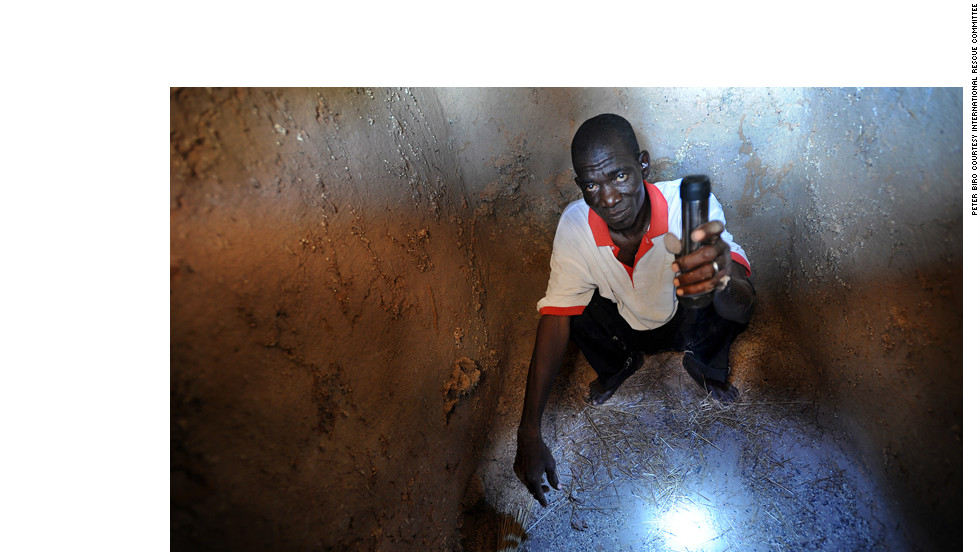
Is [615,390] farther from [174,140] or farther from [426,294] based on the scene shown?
[174,140]

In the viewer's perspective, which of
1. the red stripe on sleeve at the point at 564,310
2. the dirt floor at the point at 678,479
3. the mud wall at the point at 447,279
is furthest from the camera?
the red stripe on sleeve at the point at 564,310

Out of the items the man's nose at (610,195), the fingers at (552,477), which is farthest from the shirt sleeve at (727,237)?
the fingers at (552,477)

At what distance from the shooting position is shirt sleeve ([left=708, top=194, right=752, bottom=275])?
145cm

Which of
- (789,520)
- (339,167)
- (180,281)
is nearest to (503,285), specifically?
(339,167)

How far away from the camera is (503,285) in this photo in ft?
6.05

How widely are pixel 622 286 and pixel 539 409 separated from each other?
0.54 metres

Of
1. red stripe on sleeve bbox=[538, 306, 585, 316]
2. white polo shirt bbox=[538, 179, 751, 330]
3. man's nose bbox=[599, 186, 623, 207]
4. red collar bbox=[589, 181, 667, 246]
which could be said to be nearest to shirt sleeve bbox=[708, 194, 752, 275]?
white polo shirt bbox=[538, 179, 751, 330]

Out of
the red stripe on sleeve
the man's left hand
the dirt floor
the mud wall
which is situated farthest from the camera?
the red stripe on sleeve

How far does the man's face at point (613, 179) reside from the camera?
1425 mm

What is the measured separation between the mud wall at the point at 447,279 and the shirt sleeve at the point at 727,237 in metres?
0.10

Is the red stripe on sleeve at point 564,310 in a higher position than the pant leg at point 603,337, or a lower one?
higher

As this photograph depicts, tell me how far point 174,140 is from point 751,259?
1696mm

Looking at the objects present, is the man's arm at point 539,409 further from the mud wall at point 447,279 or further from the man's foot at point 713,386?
the man's foot at point 713,386

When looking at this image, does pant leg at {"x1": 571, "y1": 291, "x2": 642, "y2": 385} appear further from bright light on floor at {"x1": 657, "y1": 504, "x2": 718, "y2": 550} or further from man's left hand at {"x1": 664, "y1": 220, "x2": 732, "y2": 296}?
bright light on floor at {"x1": 657, "y1": 504, "x2": 718, "y2": 550}
